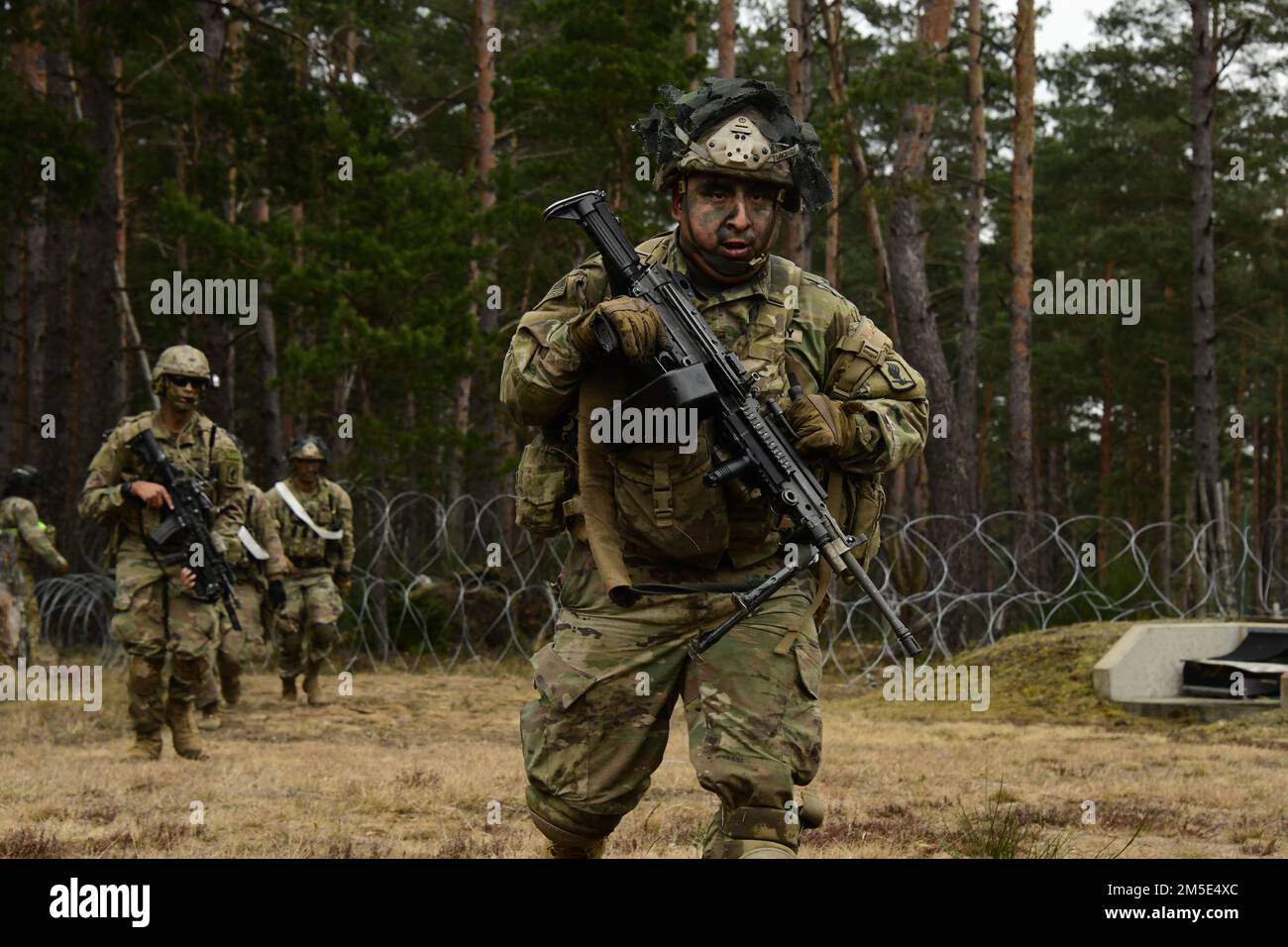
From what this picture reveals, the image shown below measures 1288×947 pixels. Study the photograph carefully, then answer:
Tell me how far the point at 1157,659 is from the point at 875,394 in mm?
8194

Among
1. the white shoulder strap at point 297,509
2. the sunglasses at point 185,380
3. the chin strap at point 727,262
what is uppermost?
the sunglasses at point 185,380

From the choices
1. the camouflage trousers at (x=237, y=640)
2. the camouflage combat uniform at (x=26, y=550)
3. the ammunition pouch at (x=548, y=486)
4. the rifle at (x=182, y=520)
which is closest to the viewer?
the ammunition pouch at (x=548, y=486)

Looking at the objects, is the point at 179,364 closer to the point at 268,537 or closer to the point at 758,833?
the point at 268,537

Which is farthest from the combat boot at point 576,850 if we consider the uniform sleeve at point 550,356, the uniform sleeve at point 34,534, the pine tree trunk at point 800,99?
the pine tree trunk at point 800,99

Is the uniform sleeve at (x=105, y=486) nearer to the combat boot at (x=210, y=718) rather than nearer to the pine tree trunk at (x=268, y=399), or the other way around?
the combat boot at (x=210, y=718)

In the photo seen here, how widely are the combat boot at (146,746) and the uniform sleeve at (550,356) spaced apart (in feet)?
17.8

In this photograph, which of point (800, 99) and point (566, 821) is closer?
point (566, 821)

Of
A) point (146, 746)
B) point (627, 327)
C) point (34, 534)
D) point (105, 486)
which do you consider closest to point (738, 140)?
point (627, 327)

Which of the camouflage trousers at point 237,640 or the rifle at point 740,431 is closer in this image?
the rifle at point 740,431

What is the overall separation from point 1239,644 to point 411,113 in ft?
68.1

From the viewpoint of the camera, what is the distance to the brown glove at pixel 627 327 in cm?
381

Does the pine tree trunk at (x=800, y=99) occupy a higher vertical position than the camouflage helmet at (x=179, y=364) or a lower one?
higher

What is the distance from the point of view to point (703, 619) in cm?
408
